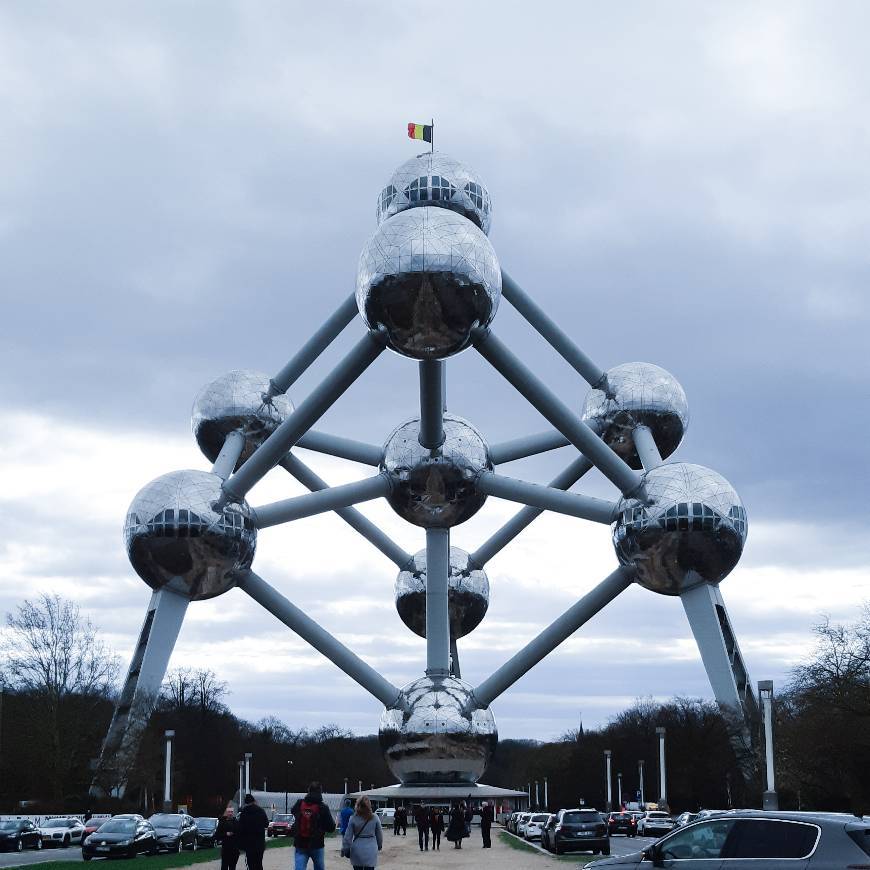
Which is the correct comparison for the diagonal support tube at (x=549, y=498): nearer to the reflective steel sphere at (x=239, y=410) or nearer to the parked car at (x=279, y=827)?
the reflective steel sphere at (x=239, y=410)

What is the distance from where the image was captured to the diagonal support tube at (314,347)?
17.9 meters

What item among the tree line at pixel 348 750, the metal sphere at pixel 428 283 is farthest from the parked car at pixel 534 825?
the metal sphere at pixel 428 283

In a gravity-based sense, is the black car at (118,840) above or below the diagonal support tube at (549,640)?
below

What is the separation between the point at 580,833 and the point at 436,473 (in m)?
11.5

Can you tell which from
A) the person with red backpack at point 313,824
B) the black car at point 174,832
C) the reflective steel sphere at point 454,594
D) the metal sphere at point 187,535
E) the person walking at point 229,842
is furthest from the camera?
the black car at point 174,832

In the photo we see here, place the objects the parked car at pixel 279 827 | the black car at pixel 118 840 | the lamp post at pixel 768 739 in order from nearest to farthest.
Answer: the black car at pixel 118 840 → the lamp post at pixel 768 739 → the parked car at pixel 279 827

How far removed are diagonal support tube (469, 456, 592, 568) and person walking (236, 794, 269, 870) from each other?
7.12 meters

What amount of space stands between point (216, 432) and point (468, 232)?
6.24m

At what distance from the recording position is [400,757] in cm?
1580

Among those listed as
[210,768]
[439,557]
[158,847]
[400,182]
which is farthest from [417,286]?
[210,768]

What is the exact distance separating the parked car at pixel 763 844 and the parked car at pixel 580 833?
52.1ft

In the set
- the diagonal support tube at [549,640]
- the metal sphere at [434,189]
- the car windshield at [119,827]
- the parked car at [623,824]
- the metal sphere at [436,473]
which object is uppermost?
the metal sphere at [434,189]

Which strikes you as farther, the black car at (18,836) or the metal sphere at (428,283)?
the black car at (18,836)

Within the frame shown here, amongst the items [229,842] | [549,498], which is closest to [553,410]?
[549,498]
